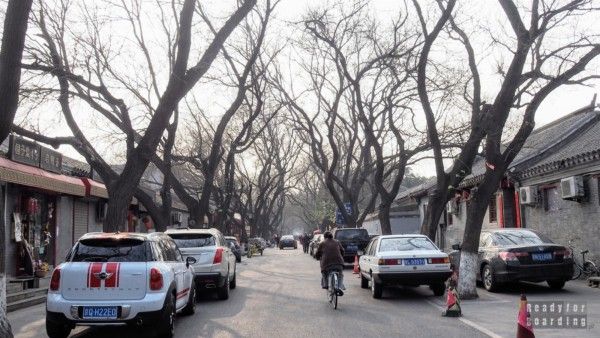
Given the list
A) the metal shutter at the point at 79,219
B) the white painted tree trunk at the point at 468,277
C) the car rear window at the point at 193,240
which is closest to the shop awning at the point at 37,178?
the metal shutter at the point at 79,219

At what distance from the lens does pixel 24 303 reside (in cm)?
1369

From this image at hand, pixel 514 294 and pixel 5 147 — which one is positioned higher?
pixel 5 147

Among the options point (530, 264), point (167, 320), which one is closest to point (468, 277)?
point (530, 264)

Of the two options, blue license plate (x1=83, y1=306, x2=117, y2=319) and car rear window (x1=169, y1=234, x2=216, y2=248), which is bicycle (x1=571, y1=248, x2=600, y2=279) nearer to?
car rear window (x1=169, y1=234, x2=216, y2=248)

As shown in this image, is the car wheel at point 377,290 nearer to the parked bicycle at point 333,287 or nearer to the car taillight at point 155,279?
the parked bicycle at point 333,287

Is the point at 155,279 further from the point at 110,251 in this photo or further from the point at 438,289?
the point at 438,289

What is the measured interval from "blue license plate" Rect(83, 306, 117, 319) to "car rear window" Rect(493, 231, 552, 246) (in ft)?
32.2

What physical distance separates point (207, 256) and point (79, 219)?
481 inches

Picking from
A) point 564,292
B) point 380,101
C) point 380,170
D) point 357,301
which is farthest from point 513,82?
point 380,101

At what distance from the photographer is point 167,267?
9.65 m

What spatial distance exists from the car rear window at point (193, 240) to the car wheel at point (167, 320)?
17.6ft

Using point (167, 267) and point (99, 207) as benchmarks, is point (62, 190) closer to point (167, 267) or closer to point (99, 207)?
point (99, 207)

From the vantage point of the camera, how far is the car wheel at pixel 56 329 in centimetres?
905

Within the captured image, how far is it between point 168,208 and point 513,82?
1446 cm
